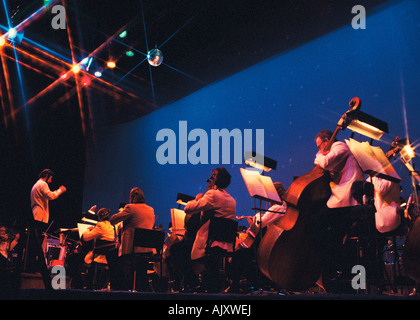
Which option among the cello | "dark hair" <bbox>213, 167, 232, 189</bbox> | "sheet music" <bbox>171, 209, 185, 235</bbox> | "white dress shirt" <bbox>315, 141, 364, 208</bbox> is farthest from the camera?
"sheet music" <bbox>171, 209, 185, 235</bbox>

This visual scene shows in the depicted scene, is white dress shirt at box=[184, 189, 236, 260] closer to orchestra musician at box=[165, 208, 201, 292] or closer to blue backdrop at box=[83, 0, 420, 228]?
orchestra musician at box=[165, 208, 201, 292]

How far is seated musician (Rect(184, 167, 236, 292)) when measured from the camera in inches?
143

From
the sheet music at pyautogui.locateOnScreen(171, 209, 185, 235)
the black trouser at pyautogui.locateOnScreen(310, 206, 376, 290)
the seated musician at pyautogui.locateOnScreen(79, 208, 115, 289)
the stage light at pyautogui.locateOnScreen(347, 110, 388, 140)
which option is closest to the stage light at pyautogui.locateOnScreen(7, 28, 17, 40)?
the seated musician at pyautogui.locateOnScreen(79, 208, 115, 289)

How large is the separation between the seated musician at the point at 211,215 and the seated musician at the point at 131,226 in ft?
2.97

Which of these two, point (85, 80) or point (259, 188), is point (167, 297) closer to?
point (259, 188)

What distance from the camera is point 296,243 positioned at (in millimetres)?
2988

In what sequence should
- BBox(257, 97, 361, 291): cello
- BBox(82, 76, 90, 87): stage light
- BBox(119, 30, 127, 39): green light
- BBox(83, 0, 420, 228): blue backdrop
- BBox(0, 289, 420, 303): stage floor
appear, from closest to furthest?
1. BBox(0, 289, 420, 303): stage floor
2. BBox(257, 97, 361, 291): cello
3. BBox(83, 0, 420, 228): blue backdrop
4. BBox(119, 30, 127, 39): green light
5. BBox(82, 76, 90, 87): stage light

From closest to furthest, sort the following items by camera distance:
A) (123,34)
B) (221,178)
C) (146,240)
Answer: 1. (221,178)
2. (146,240)
3. (123,34)

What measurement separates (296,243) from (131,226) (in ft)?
7.43

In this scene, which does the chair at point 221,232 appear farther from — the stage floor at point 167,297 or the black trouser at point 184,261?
the stage floor at point 167,297

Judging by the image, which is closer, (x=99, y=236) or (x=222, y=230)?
(x=222, y=230)


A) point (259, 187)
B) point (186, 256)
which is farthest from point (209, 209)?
point (186, 256)

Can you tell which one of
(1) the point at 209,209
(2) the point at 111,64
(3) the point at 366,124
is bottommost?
(1) the point at 209,209

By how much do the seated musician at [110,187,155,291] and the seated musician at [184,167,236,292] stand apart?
2.97ft
